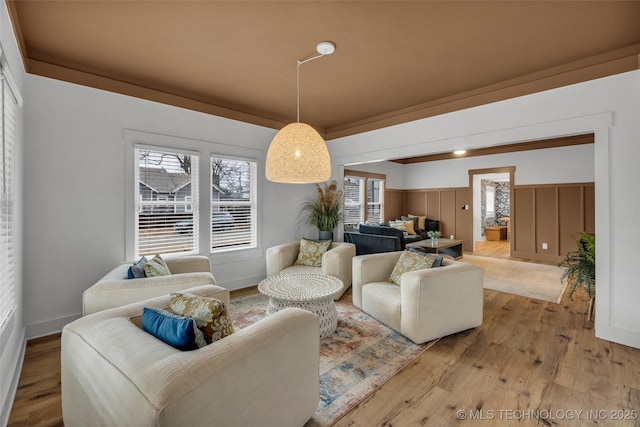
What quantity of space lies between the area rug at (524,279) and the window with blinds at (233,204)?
3.87 m

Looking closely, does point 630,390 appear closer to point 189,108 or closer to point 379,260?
point 379,260

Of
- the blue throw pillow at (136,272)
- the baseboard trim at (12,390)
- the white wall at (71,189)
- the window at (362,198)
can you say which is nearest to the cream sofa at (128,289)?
the blue throw pillow at (136,272)

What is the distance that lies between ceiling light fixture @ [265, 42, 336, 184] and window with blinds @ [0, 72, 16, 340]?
5.96 feet

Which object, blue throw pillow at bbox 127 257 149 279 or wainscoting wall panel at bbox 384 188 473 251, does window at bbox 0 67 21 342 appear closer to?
blue throw pillow at bbox 127 257 149 279

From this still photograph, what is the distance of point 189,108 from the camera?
148 inches

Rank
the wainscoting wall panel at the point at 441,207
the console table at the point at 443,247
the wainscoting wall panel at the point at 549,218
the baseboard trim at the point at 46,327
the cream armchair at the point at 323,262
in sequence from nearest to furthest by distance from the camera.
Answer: the baseboard trim at the point at 46,327 → the cream armchair at the point at 323,262 → the wainscoting wall panel at the point at 549,218 → the console table at the point at 443,247 → the wainscoting wall panel at the point at 441,207

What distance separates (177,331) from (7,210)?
1.85 meters

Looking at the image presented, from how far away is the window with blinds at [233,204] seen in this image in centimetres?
406

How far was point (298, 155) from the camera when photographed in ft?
8.36

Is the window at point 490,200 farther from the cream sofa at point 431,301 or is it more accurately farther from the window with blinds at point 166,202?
the window with blinds at point 166,202

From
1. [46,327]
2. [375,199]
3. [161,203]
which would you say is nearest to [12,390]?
[46,327]

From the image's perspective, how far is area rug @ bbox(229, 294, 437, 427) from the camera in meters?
1.85

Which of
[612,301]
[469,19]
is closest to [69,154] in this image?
[469,19]

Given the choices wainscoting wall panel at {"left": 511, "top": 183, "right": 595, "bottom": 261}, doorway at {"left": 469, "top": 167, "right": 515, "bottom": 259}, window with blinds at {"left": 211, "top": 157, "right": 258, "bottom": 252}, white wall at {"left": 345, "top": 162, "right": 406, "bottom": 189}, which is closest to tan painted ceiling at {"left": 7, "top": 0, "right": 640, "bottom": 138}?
window with blinds at {"left": 211, "top": 157, "right": 258, "bottom": 252}
